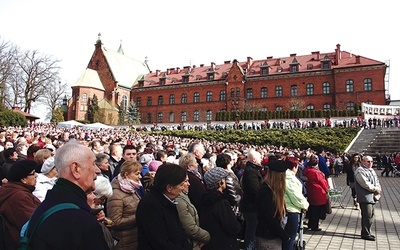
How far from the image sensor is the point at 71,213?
2090 millimetres

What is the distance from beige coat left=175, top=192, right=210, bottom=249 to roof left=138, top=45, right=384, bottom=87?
54.3m

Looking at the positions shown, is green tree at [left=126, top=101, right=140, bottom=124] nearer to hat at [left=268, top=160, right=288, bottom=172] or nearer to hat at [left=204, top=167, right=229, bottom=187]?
hat at [left=268, top=160, right=288, bottom=172]

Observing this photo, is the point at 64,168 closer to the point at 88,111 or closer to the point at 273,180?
the point at 273,180

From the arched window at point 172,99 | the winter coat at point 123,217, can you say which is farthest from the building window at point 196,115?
the winter coat at point 123,217

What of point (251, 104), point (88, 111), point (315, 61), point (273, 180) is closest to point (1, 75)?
point (88, 111)

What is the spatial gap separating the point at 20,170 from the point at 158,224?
72.5 inches

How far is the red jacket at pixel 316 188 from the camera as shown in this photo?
319 inches

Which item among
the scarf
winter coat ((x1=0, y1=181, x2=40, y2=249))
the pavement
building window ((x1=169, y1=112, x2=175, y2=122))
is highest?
building window ((x1=169, y1=112, x2=175, y2=122))

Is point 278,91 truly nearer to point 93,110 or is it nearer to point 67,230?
point 93,110

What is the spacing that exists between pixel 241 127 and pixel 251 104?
14.1m

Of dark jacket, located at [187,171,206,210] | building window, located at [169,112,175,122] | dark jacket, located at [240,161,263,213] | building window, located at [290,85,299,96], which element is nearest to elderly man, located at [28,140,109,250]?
dark jacket, located at [187,171,206,210]

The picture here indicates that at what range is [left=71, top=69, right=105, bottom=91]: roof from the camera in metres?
64.2

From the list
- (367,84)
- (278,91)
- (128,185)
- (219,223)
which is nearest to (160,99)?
(278,91)

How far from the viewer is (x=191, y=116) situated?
6488 centimetres
